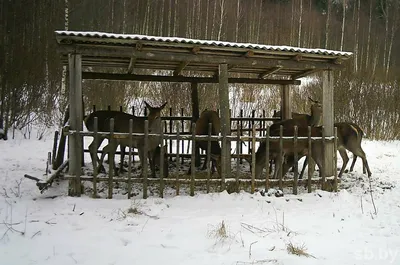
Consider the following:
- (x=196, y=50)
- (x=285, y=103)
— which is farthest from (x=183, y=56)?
(x=285, y=103)

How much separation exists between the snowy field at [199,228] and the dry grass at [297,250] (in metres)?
0.02

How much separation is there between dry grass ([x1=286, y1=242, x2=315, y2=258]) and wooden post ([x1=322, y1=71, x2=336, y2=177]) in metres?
3.49

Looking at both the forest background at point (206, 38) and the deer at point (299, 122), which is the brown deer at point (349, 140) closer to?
the deer at point (299, 122)

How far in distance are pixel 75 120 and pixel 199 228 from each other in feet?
10.7

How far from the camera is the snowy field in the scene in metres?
4.51

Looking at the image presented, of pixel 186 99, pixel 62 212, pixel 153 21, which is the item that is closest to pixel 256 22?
pixel 153 21

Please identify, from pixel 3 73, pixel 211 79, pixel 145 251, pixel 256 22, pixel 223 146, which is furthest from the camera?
pixel 256 22

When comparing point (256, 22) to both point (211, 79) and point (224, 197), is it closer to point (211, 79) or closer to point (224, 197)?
point (211, 79)

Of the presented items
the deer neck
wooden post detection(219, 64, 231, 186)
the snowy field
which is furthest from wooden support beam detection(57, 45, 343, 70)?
the snowy field

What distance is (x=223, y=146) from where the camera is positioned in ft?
24.2

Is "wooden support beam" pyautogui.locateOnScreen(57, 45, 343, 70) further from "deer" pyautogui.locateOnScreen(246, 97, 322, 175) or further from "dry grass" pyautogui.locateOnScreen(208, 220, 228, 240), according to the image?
"dry grass" pyautogui.locateOnScreen(208, 220, 228, 240)

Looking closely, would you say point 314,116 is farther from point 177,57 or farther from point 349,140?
point 177,57

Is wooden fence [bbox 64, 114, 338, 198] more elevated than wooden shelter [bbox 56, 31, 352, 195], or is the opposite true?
wooden shelter [bbox 56, 31, 352, 195]

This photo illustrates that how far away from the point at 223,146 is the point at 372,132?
516 inches
